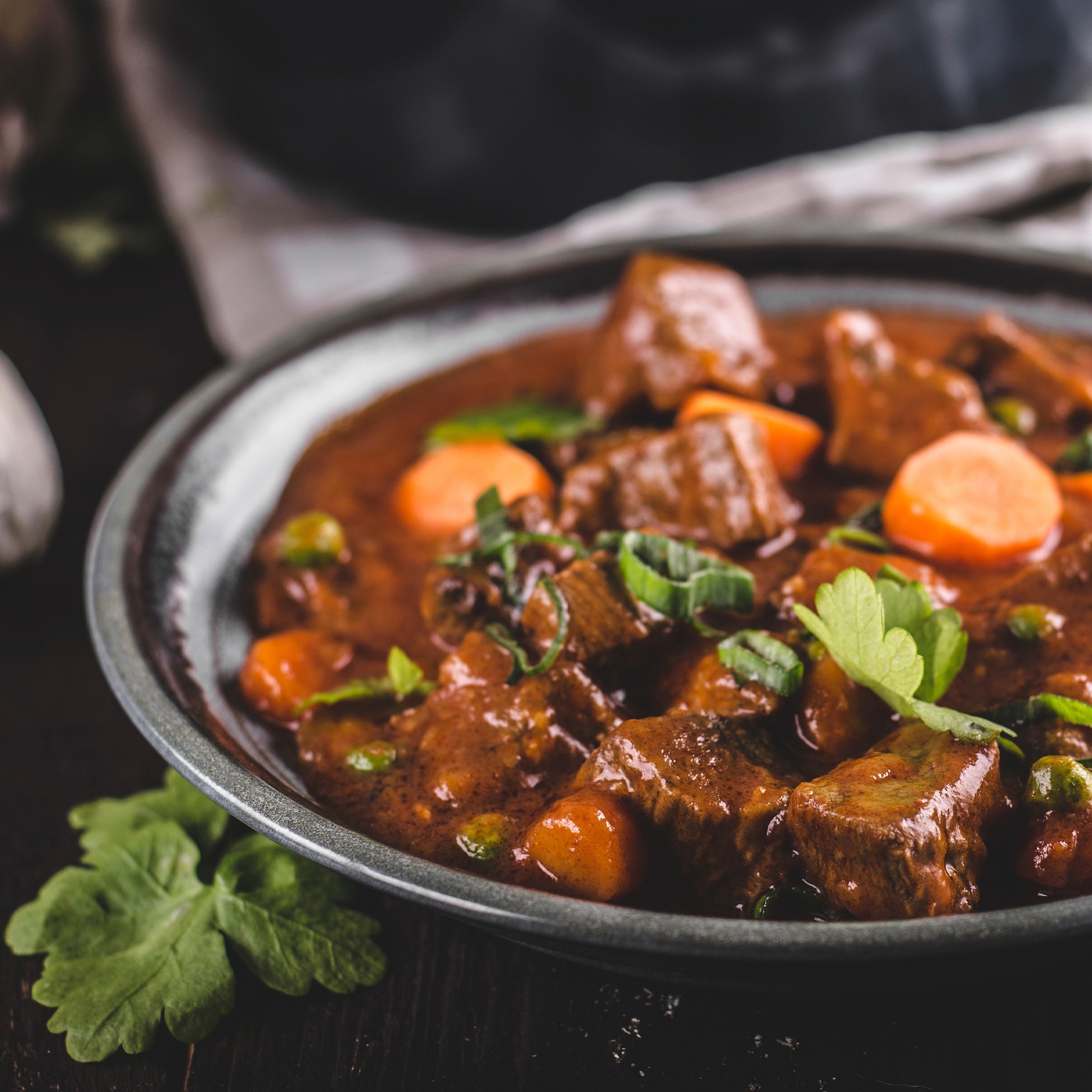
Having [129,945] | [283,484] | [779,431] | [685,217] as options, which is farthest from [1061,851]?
[685,217]

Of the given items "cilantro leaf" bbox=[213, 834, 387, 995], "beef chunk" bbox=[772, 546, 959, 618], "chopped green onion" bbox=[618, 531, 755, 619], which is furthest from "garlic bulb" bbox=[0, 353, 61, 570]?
"beef chunk" bbox=[772, 546, 959, 618]

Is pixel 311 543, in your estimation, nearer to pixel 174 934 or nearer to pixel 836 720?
pixel 174 934

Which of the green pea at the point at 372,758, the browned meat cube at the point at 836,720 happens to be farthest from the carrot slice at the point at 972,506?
the green pea at the point at 372,758

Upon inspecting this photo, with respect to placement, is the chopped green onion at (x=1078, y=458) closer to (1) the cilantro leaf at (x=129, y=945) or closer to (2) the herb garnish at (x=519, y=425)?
(2) the herb garnish at (x=519, y=425)

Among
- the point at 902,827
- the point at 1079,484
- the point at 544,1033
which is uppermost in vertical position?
the point at 902,827

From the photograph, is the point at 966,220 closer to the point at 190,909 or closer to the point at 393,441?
the point at 393,441

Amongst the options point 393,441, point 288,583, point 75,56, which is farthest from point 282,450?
point 75,56
